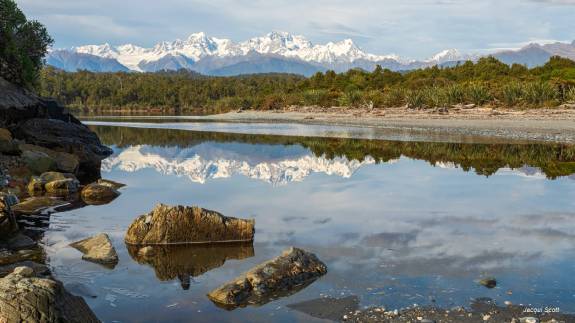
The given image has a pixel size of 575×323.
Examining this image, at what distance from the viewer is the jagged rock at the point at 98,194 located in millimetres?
19141

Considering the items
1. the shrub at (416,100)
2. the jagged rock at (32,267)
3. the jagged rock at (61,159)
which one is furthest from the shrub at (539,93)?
the jagged rock at (32,267)

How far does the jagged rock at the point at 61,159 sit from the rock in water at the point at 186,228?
44.1ft

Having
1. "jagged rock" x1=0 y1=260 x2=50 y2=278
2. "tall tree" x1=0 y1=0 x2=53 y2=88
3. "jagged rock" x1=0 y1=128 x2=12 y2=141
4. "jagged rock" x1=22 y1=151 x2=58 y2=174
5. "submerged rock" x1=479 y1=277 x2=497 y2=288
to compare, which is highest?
"tall tree" x1=0 y1=0 x2=53 y2=88

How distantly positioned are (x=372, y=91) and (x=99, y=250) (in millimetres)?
86796

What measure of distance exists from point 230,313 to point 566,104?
2492 inches

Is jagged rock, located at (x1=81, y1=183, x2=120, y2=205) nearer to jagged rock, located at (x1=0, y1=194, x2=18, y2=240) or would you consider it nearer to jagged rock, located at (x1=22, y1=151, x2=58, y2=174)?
jagged rock, located at (x1=22, y1=151, x2=58, y2=174)

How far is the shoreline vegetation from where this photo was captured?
70.6m

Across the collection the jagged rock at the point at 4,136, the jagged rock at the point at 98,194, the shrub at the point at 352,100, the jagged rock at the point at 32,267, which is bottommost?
the jagged rock at the point at 98,194

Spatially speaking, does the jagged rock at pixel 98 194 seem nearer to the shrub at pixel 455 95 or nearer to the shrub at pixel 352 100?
the shrub at pixel 455 95

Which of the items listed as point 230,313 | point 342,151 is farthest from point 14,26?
point 230,313

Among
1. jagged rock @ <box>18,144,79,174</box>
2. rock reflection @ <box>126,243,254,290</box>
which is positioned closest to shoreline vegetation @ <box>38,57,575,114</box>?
jagged rock @ <box>18,144,79,174</box>

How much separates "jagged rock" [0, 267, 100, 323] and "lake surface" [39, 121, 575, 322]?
156cm

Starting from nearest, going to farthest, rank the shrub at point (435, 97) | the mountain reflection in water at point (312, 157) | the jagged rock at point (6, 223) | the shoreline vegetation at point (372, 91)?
the jagged rock at point (6, 223), the mountain reflection in water at point (312, 157), the shoreline vegetation at point (372, 91), the shrub at point (435, 97)

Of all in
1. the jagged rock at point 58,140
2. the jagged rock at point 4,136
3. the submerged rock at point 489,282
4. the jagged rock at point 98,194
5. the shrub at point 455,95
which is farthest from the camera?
the shrub at point 455,95
